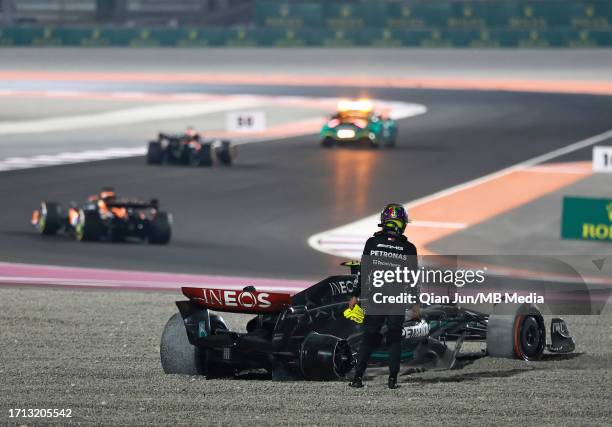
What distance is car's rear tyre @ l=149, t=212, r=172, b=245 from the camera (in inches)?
971

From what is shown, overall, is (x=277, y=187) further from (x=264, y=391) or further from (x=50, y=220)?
(x=264, y=391)

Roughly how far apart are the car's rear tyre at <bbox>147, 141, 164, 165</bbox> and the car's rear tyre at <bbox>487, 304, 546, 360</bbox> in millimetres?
24658

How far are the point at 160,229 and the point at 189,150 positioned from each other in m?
13.0

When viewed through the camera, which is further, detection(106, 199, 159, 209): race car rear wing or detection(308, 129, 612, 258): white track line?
detection(106, 199, 159, 209): race car rear wing

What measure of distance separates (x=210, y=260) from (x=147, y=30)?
64.8 metres

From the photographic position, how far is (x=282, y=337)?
1244cm

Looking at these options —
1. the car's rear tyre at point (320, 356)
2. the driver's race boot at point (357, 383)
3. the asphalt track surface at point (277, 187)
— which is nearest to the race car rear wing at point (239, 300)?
the car's rear tyre at point (320, 356)

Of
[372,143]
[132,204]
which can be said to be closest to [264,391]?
[132,204]

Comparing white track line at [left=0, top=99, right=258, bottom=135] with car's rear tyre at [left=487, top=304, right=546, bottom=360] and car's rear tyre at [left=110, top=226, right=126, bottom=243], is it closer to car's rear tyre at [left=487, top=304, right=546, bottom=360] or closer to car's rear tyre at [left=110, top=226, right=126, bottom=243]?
car's rear tyre at [left=110, top=226, right=126, bottom=243]

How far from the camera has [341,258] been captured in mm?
23594

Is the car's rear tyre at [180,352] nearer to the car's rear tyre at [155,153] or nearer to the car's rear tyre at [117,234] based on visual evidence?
the car's rear tyre at [117,234]

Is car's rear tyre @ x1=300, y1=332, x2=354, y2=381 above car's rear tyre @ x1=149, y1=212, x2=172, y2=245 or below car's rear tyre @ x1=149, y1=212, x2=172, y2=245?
above

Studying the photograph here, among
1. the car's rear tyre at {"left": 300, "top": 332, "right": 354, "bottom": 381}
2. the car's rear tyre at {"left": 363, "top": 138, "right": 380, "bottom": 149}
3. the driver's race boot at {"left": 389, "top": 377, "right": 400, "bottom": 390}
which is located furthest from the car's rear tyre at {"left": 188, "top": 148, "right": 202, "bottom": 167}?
the driver's race boot at {"left": 389, "top": 377, "right": 400, "bottom": 390}

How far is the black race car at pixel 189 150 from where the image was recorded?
37.5m
